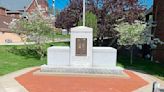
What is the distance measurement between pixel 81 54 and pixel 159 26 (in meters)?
10.0

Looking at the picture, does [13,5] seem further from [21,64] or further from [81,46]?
[81,46]

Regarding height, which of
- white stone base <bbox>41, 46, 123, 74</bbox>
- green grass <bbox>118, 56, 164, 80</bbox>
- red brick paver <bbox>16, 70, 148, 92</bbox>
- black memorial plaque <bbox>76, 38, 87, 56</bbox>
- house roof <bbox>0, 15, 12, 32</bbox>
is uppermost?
house roof <bbox>0, 15, 12, 32</bbox>

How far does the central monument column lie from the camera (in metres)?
15.0

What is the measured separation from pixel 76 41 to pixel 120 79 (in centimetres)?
350

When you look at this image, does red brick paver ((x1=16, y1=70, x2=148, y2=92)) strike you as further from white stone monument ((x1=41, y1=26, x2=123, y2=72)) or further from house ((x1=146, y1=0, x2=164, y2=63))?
house ((x1=146, y1=0, x2=164, y2=63))

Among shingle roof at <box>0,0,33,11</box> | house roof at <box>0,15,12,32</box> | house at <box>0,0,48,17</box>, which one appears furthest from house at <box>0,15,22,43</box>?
shingle roof at <box>0,0,33,11</box>

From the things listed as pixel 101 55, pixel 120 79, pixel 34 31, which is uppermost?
pixel 34 31

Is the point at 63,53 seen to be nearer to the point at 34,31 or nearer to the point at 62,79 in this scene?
the point at 62,79

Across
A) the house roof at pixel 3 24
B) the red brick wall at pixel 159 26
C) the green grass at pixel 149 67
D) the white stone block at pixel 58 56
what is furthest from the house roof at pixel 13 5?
the white stone block at pixel 58 56

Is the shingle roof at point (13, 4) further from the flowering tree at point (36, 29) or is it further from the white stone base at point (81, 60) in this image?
the white stone base at point (81, 60)

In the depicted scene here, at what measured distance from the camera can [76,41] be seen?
15.0 metres

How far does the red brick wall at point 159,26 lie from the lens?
21.8 meters

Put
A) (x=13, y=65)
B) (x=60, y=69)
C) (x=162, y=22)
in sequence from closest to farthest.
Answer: (x=60, y=69) < (x=13, y=65) < (x=162, y=22)

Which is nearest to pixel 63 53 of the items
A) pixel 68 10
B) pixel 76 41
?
pixel 76 41
